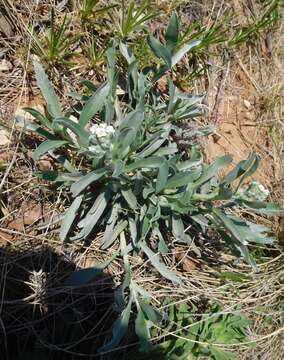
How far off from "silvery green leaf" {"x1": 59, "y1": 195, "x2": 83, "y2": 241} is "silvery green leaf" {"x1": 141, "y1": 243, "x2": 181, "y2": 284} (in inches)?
12.5

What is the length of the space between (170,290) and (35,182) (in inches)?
29.7

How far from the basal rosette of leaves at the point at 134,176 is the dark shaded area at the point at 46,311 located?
0.12 metres

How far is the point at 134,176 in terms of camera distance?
196 cm

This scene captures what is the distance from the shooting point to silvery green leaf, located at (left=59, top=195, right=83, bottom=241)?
1.92 meters

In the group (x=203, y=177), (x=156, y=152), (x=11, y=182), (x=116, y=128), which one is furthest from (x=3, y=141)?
(x=203, y=177)

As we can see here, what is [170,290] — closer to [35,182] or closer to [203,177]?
[203,177]

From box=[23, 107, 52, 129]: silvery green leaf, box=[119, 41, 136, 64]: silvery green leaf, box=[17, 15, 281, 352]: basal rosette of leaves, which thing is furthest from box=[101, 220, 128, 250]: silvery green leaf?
box=[119, 41, 136, 64]: silvery green leaf

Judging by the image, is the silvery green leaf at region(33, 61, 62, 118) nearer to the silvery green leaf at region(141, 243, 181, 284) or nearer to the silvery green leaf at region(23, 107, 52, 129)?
the silvery green leaf at region(23, 107, 52, 129)

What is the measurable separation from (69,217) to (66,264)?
219mm

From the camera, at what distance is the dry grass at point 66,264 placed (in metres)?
1.94

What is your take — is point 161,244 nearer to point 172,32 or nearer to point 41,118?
point 41,118

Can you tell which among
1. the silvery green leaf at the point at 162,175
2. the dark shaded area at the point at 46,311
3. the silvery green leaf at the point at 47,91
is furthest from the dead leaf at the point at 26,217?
the silvery green leaf at the point at 162,175

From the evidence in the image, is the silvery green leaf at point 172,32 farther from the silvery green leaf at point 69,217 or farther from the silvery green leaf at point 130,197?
the silvery green leaf at point 69,217

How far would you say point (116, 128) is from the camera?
203cm
